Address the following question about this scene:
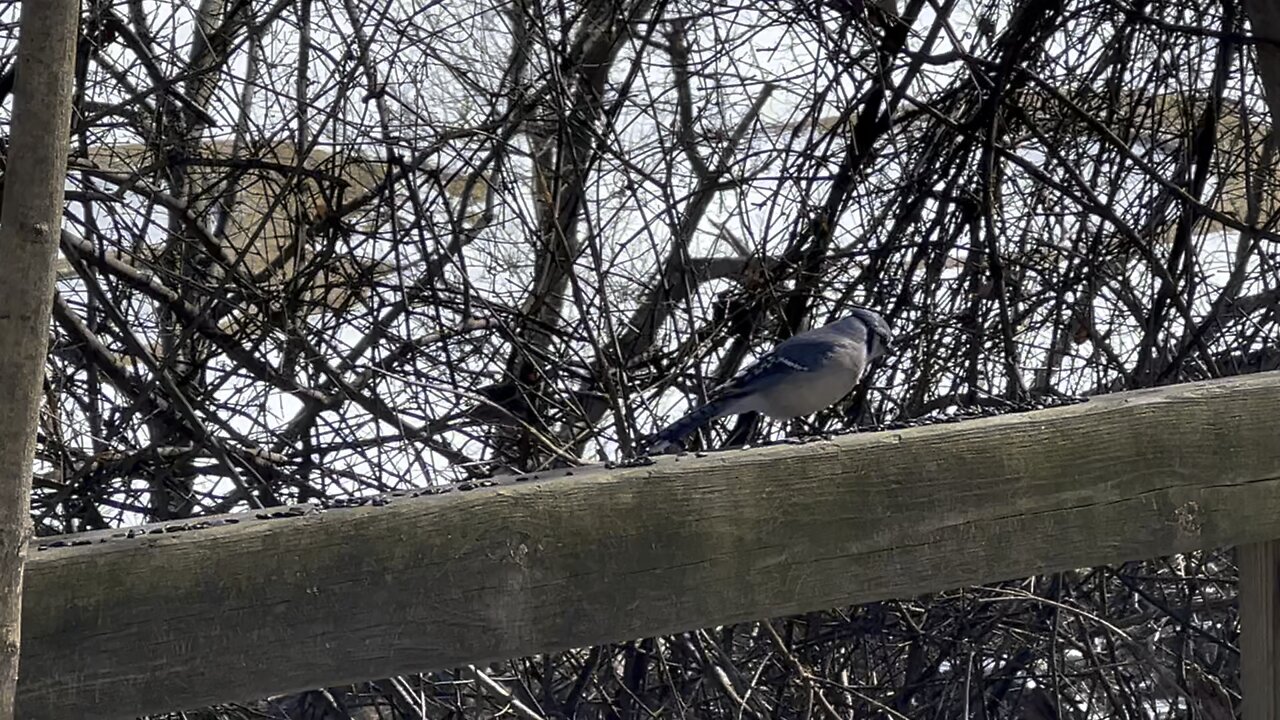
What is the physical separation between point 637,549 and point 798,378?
2.14 metres

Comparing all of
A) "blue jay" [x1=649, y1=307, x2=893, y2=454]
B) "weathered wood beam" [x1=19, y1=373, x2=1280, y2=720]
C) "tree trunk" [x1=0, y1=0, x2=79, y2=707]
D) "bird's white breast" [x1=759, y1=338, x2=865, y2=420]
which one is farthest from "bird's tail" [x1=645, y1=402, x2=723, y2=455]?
"tree trunk" [x1=0, y1=0, x2=79, y2=707]

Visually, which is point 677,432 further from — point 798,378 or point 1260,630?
A: point 1260,630

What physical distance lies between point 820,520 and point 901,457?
0.12m

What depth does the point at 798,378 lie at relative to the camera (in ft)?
11.6

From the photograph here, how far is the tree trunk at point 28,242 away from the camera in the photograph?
1.27 meters

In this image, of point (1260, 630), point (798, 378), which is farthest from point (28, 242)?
point (798, 378)

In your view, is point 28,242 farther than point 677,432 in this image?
No

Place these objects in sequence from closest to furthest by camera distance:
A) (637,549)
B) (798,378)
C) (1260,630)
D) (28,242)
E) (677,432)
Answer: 1. (28,242)
2. (637,549)
3. (1260,630)
4. (677,432)
5. (798,378)

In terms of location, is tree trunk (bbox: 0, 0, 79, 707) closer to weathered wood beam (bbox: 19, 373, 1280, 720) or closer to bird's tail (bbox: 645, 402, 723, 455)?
weathered wood beam (bbox: 19, 373, 1280, 720)

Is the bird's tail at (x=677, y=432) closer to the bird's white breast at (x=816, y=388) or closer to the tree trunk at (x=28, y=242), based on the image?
the bird's white breast at (x=816, y=388)

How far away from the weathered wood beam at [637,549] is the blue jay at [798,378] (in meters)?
1.82

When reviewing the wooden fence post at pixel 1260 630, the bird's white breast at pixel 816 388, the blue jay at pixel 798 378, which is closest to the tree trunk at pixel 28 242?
the wooden fence post at pixel 1260 630

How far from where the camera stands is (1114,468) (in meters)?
1.65

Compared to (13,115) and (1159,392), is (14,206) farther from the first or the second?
(1159,392)
